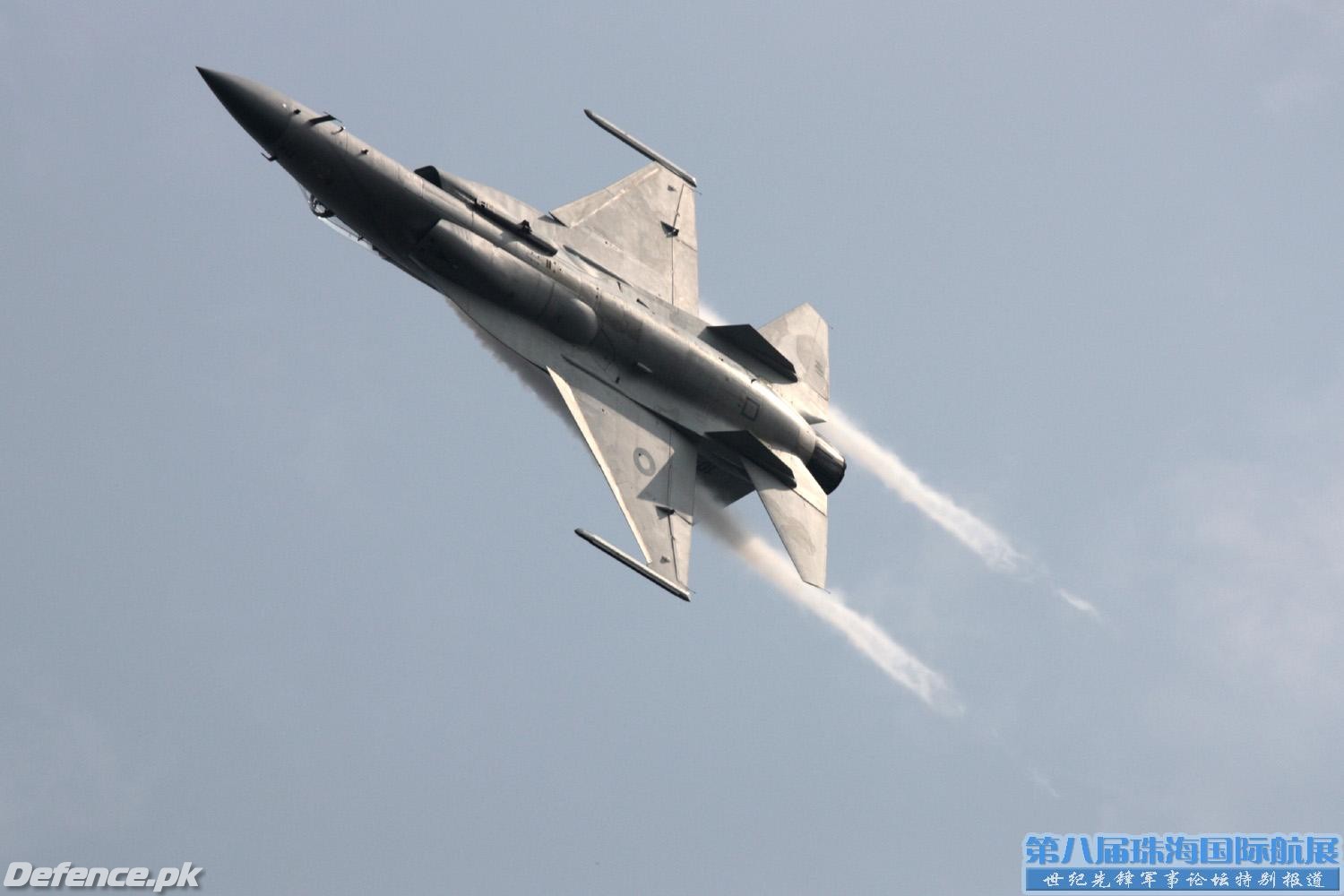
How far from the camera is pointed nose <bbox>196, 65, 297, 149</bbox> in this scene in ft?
160

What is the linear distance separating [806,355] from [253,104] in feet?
56.7

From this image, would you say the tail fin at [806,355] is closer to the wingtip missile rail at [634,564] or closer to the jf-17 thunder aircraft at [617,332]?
the jf-17 thunder aircraft at [617,332]

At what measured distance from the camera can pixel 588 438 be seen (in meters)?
52.2

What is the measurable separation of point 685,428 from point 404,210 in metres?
9.11

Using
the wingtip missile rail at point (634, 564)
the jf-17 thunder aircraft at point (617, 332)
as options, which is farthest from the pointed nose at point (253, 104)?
the wingtip missile rail at point (634, 564)

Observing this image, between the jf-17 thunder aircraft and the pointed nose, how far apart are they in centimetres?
4

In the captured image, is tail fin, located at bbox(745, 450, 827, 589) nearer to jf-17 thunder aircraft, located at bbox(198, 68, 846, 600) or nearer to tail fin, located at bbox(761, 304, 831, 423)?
jf-17 thunder aircraft, located at bbox(198, 68, 846, 600)

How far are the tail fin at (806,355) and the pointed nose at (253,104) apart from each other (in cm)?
1466

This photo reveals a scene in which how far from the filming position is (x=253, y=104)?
160 feet

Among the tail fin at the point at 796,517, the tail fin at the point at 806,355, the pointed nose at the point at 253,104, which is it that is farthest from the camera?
the tail fin at the point at 806,355

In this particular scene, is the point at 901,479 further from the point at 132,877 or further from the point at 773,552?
the point at 132,877

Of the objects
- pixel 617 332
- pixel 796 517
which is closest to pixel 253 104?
pixel 617 332

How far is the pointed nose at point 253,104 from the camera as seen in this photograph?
48.8 meters

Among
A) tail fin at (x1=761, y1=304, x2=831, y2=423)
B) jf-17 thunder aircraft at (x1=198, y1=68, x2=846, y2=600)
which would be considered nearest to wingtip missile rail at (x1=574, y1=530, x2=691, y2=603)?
jf-17 thunder aircraft at (x1=198, y1=68, x2=846, y2=600)
